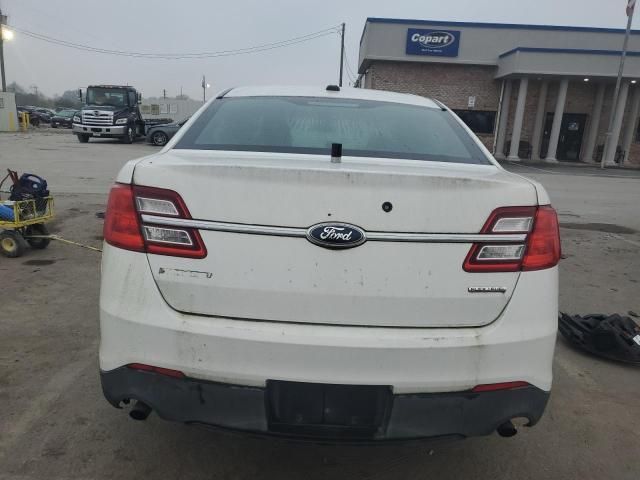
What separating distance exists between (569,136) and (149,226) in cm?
3241

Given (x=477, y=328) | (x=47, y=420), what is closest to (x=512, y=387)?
(x=477, y=328)

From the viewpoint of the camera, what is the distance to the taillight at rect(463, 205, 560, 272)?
5.90 feet

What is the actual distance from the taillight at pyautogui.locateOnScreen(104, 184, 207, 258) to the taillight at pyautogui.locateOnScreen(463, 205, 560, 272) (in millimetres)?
971

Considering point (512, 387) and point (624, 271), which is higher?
point (512, 387)

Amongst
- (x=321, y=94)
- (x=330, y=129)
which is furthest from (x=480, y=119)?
(x=330, y=129)

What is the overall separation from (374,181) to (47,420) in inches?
83.4

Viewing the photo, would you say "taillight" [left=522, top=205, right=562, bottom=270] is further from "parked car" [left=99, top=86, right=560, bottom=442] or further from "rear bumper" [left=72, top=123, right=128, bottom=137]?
"rear bumper" [left=72, top=123, right=128, bottom=137]

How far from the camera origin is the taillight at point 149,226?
1784mm

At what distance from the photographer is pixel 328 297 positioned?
1.76 meters

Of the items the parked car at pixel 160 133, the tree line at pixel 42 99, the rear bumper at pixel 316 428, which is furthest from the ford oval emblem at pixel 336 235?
the tree line at pixel 42 99

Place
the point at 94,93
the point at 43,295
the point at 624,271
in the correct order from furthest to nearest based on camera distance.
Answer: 1. the point at 94,93
2. the point at 624,271
3. the point at 43,295

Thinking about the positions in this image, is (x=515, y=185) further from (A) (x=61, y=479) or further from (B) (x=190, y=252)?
(A) (x=61, y=479)

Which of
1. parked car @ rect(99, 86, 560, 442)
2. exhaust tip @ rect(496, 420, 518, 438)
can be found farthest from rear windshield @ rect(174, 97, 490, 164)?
exhaust tip @ rect(496, 420, 518, 438)

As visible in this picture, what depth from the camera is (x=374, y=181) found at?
69.6 inches
